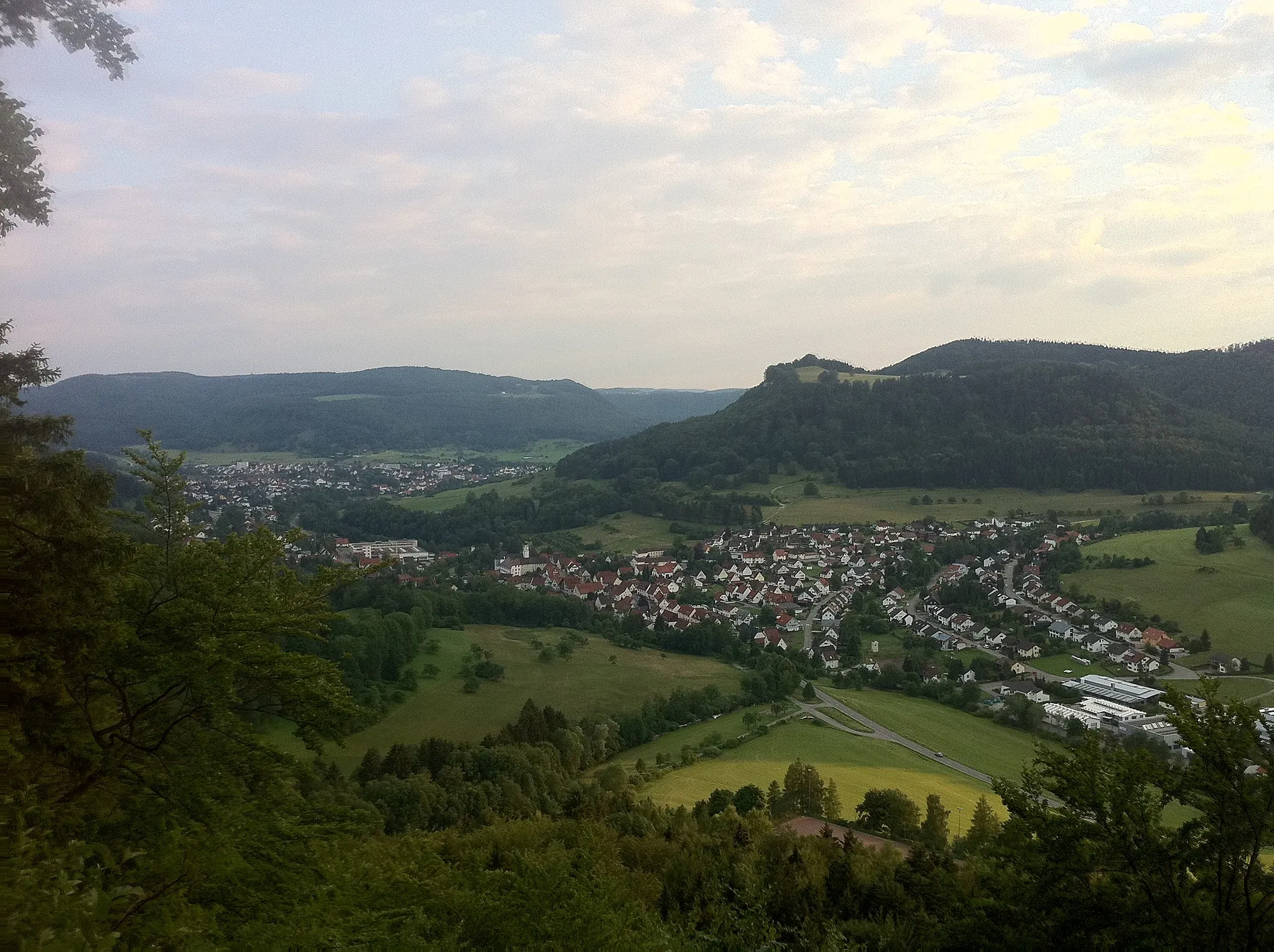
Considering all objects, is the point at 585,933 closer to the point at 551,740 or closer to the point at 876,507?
the point at 551,740

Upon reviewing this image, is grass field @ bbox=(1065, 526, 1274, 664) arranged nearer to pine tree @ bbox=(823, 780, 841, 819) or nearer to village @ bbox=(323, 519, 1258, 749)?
village @ bbox=(323, 519, 1258, 749)

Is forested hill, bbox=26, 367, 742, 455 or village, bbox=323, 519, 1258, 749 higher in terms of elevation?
forested hill, bbox=26, 367, 742, 455

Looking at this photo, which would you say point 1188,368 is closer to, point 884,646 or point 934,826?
point 884,646

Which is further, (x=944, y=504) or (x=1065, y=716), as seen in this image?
(x=944, y=504)

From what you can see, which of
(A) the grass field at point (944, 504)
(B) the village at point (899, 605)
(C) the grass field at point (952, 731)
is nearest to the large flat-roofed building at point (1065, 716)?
(B) the village at point (899, 605)

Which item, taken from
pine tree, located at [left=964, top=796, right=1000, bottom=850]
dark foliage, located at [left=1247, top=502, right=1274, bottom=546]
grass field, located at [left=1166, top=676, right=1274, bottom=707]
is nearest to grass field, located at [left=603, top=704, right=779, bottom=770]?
pine tree, located at [left=964, top=796, right=1000, bottom=850]

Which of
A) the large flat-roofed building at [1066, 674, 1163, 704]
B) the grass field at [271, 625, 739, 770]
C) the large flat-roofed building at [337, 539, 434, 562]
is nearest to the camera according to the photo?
the grass field at [271, 625, 739, 770]

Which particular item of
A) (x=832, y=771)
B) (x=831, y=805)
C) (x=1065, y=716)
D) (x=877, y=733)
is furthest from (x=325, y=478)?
(x=831, y=805)
